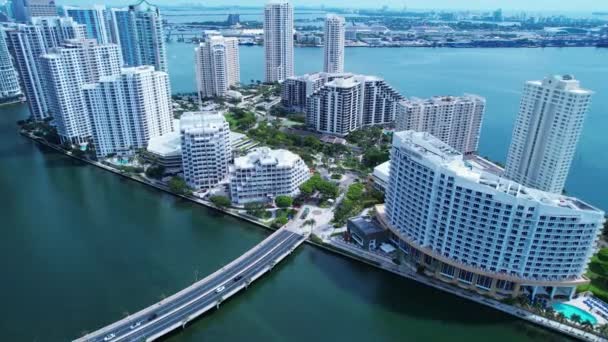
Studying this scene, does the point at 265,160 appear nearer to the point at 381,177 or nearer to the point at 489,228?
the point at 381,177

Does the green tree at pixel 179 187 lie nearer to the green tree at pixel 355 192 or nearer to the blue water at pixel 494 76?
the green tree at pixel 355 192

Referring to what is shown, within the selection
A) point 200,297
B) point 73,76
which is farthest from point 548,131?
point 73,76

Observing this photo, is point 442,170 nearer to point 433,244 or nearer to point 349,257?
point 433,244

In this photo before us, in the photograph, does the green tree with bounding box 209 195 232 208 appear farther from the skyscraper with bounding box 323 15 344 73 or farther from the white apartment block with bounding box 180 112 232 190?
the skyscraper with bounding box 323 15 344 73

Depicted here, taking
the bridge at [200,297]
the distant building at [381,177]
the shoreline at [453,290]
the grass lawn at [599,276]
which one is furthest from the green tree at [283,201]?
the grass lawn at [599,276]

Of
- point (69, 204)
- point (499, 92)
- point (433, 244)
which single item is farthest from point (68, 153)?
point (499, 92)

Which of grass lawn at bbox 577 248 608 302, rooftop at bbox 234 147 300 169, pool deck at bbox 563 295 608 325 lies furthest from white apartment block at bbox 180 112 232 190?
grass lawn at bbox 577 248 608 302

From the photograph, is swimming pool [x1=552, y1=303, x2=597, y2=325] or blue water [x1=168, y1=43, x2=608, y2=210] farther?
blue water [x1=168, y1=43, x2=608, y2=210]
